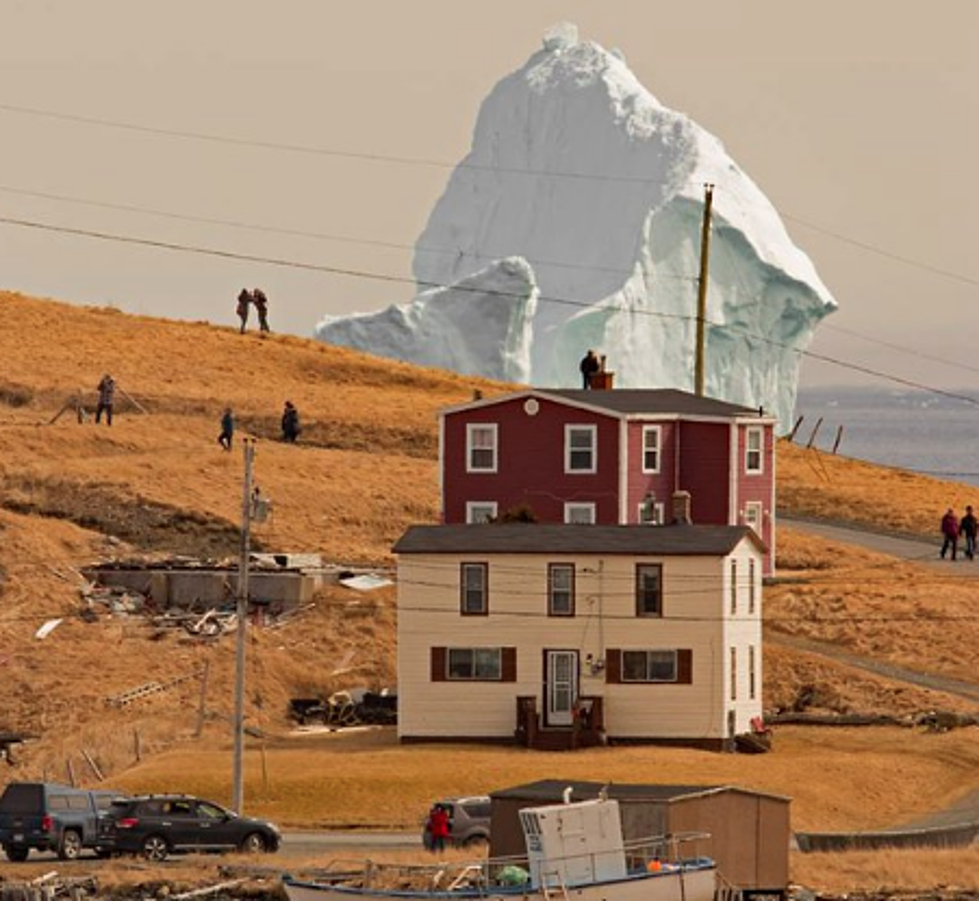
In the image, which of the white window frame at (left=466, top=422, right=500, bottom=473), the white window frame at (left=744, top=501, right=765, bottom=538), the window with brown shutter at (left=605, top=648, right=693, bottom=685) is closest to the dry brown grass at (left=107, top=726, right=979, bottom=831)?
the window with brown shutter at (left=605, top=648, right=693, bottom=685)

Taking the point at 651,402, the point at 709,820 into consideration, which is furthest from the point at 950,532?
the point at 709,820

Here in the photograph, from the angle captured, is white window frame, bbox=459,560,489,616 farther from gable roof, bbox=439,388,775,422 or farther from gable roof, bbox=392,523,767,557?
gable roof, bbox=439,388,775,422

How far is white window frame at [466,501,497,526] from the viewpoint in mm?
88312

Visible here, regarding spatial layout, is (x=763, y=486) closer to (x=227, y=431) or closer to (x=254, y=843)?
(x=227, y=431)

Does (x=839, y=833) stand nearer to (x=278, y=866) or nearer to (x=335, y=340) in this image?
(x=278, y=866)

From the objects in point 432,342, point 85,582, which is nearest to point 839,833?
point 85,582

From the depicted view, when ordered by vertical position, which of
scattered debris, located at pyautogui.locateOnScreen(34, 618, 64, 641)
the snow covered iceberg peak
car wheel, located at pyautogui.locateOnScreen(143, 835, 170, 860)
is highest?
the snow covered iceberg peak

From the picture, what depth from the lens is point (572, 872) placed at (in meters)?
52.1

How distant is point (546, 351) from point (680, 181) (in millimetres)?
10992

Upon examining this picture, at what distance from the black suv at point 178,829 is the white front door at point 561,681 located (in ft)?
51.5

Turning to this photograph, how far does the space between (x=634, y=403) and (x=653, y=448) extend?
1746 millimetres

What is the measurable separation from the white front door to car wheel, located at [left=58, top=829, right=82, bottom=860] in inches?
694

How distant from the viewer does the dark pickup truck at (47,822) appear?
60.4 m

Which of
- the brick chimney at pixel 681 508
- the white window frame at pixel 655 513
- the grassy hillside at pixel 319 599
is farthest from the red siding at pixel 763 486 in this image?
the brick chimney at pixel 681 508
